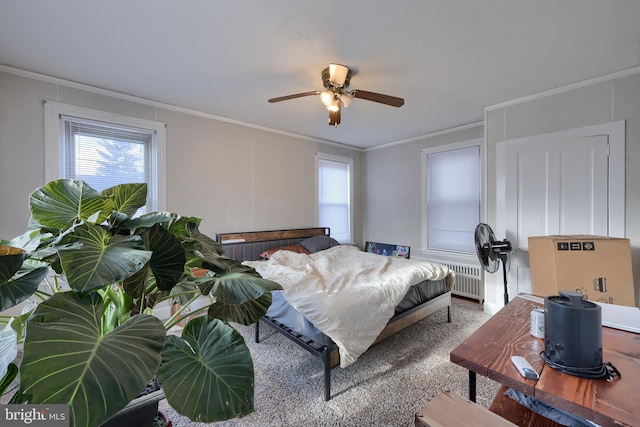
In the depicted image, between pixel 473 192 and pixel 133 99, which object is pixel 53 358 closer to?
pixel 133 99

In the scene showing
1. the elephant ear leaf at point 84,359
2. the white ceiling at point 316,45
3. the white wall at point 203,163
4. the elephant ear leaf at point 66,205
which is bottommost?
the elephant ear leaf at point 84,359

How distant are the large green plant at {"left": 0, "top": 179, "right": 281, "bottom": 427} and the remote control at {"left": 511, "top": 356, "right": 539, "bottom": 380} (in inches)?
35.6

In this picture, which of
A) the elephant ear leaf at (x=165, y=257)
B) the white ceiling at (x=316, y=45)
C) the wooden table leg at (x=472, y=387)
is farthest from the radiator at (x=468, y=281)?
the elephant ear leaf at (x=165, y=257)

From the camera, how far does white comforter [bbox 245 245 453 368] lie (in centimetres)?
177

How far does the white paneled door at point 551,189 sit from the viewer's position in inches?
94.6

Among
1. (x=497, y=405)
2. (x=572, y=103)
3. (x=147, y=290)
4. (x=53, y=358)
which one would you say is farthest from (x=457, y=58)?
(x=53, y=358)

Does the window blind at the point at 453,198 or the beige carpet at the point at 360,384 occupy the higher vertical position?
the window blind at the point at 453,198

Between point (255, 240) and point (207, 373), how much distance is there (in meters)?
2.99

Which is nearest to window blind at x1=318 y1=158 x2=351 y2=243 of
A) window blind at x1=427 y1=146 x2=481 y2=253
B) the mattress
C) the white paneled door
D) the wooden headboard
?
the wooden headboard

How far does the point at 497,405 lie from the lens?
107cm

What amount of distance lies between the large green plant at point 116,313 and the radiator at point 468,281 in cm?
356

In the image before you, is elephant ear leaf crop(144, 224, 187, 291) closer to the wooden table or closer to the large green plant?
the large green plant

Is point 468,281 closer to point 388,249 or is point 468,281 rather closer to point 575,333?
point 388,249

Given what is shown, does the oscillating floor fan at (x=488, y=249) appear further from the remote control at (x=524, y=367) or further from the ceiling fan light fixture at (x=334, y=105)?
the ceiling fan light fixture at (x=334, y=105)
